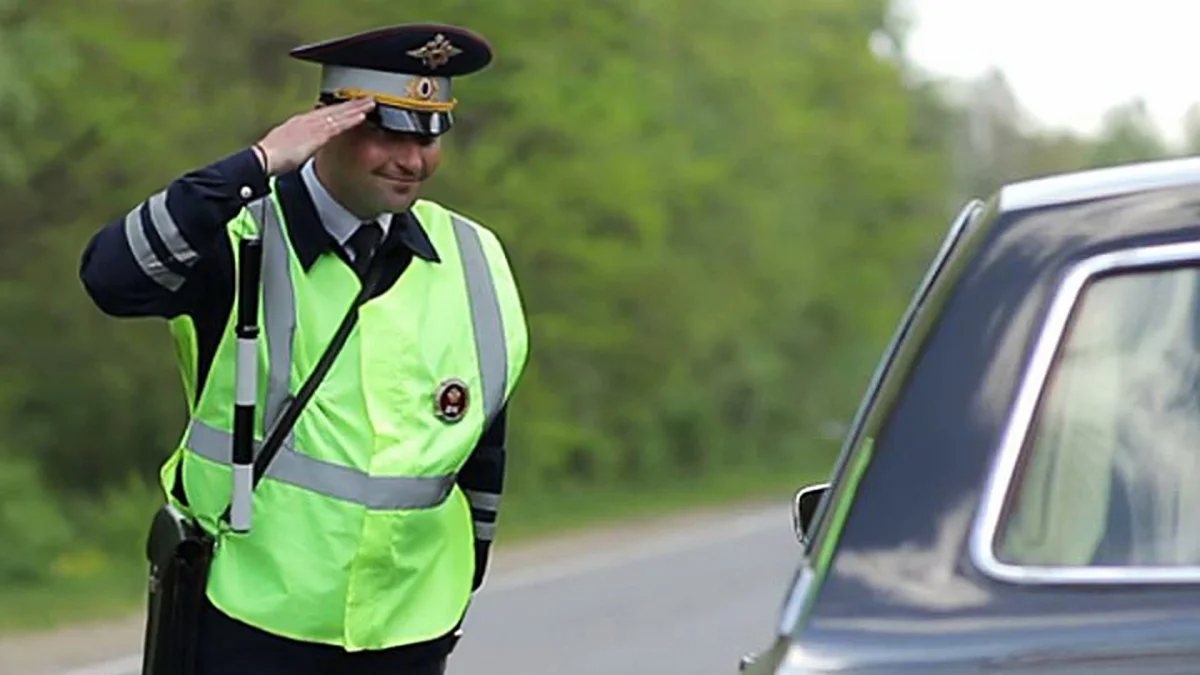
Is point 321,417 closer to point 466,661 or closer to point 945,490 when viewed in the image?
point 945,490

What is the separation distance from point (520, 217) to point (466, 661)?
42.0ft

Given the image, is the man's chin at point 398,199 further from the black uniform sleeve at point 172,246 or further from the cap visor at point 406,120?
the black uniform sleeve at point 172,246

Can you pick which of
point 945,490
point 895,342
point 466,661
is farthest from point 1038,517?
point 466,661

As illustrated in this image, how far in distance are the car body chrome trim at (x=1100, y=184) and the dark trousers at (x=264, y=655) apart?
139 centimetres

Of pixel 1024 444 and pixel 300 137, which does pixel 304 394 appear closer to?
pixel 300 137

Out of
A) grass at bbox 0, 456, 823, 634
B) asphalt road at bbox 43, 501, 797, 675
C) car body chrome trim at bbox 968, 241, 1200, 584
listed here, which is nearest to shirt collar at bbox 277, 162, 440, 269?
car body chrome trim at bbox 968, 241, 1200, 584

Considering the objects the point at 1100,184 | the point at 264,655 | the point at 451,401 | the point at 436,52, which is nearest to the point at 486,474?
the point at 451,401

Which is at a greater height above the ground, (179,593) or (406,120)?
(406,120)

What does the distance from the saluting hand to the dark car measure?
1.35m

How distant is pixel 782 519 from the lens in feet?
80.3

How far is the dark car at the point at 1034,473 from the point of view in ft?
8.66

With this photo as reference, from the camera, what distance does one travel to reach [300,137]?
3.90 metres

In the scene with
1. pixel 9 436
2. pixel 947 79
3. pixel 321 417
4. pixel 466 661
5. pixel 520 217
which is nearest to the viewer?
pixel 321 417

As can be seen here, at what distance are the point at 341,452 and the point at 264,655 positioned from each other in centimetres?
36
